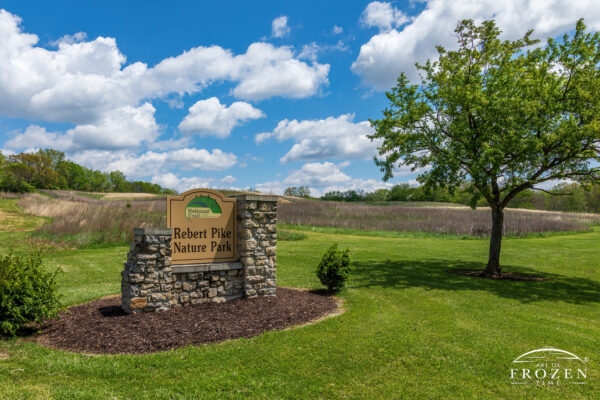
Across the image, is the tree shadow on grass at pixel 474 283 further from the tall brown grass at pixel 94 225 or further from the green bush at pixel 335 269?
the tall brown grass at pixel 94 225

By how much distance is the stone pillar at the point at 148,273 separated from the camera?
6.92 metres

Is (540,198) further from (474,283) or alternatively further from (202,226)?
(202,226)

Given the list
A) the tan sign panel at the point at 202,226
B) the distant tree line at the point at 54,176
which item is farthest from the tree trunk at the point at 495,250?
the distant tree line at the point at 54,176

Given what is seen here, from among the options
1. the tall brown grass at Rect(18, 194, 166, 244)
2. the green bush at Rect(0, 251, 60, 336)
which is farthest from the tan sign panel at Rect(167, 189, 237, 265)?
the tall brown grass at Rect(18, 194, 166, 244)

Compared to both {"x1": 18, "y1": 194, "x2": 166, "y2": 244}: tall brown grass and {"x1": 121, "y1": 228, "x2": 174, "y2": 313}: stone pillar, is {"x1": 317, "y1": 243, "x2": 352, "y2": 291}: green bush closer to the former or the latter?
{"x1": 121, "y1": 228, "x2": 174, "y2": 313}: stone pillar

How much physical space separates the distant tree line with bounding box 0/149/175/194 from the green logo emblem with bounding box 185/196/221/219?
50.3 meters

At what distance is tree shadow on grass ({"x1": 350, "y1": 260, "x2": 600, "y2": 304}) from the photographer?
9719 millimetres

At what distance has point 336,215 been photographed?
33000 millimetres

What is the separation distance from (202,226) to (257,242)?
122 centimetres

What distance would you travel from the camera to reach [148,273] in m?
7.04

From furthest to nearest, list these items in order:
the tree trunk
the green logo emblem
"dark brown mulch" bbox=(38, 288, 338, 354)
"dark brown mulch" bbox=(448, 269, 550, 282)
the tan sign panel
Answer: the tree trunk
"dark brown mulch" bbox=(448, 269, 550, 282)
the green logo emblem
the tan sign panel
"dark brown mulch" bbox=(38, 288, 338, 354)

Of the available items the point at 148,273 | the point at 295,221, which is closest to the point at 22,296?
the point at 148,273

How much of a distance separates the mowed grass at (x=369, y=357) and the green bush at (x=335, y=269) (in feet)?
1.27

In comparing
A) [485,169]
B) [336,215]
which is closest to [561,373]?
[485,169]
